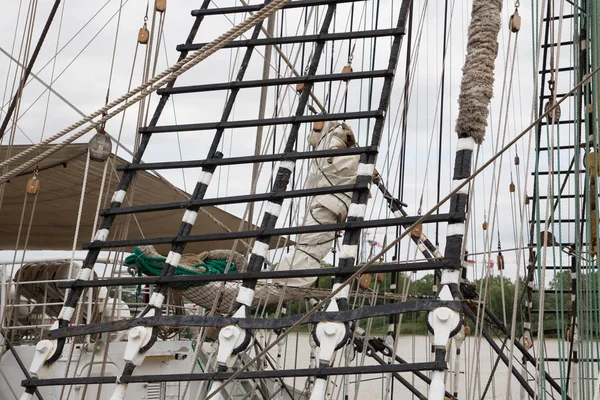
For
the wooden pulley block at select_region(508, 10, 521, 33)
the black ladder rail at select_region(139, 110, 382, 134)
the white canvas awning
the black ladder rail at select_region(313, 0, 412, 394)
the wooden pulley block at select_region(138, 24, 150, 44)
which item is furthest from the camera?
the white canvas awning

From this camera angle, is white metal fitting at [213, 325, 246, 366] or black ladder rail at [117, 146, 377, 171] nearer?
white metal fitting at [213, 325, 246, 366]

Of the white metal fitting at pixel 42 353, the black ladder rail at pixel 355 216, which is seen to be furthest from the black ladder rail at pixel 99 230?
the black ladder rail at pixel 355 216

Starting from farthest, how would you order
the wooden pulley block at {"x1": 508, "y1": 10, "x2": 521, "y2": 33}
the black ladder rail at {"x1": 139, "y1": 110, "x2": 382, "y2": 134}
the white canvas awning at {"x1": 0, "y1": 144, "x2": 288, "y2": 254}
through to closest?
the white canvas awning at {"x1": 0, "y1": 144, "x2": 288, "y2": 254}, the wooden pulley block at {"x1": 508, "y1": 10, "x2": 521, "y2": 33}, the black ladder rail at {"x1": 139, "y1": 110, "x2": 382, "y2": 134}

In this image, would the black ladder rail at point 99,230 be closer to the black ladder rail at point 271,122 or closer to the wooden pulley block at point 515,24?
the black ladder rail at point 271,122

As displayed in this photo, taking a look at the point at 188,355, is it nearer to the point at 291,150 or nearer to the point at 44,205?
the point at 44,205

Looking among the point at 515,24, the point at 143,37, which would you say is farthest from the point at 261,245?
the point at 143,37

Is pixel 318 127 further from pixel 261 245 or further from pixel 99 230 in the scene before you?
pixel 261 245

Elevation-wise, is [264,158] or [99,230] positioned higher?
[264,158]

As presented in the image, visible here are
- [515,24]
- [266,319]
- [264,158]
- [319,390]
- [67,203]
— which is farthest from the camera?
[67,203]

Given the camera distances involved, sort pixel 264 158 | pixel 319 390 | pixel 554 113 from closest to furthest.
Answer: pixel 319 390 → pixel 264 158 → pixel 554 113

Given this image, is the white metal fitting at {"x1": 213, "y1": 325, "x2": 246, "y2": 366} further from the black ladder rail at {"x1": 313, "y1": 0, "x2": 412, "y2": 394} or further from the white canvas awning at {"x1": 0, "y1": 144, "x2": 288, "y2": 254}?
the white canvas awning at {"x1": 0, "y1": 144, "x2": 288, "y2": 254}

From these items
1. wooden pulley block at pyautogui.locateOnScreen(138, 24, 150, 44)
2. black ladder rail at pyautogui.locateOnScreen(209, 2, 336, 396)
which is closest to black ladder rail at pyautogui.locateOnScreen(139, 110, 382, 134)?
black ladder rail at pyautogui.locateOnScreen(209, 2, 336, 396)

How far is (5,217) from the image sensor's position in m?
7.28

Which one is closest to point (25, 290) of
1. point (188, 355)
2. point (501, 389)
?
point (188, 355)
